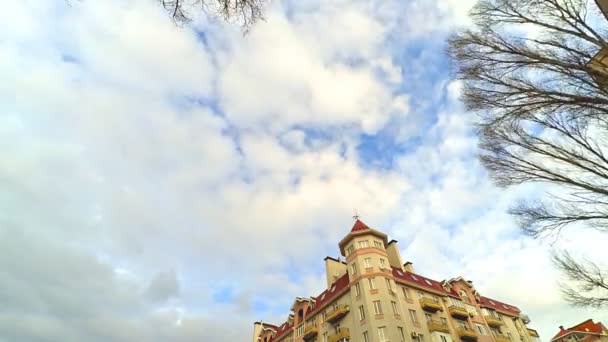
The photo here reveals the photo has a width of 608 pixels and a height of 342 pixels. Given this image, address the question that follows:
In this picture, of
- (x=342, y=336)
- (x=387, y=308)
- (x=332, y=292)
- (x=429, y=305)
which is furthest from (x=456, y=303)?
(x=342, y=336)

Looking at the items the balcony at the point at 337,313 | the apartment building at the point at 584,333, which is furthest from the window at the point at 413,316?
the apartment building at the point at 584,333

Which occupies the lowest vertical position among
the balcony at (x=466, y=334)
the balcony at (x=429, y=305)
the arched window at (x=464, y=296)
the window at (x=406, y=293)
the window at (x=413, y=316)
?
the balcony at (x=466, y=334)

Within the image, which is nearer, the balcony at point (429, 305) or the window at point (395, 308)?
the window at point (395, 308)

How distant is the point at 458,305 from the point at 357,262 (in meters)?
11.9

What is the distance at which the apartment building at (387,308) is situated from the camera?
26.6m

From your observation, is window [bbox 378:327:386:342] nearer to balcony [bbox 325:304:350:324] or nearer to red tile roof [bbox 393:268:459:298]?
balcony [bbox 325:304:350:324]

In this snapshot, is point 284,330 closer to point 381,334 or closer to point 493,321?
point 381,334

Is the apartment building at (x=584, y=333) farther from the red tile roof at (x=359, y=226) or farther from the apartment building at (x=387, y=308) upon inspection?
the red tile roof at (x=359, y=226)

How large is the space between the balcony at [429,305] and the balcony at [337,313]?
6.91 meters

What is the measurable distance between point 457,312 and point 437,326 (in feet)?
13.7

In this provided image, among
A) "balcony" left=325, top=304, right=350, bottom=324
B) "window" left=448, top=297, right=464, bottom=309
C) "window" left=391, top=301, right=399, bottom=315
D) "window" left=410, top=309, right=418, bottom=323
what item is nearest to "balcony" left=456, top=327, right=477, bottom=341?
"window" left=448, top=297, right=464, bottom=309

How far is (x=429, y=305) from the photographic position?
2917cm

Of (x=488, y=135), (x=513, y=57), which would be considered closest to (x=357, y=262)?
(x=488, y=135)

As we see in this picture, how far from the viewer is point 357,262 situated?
3006 cm
